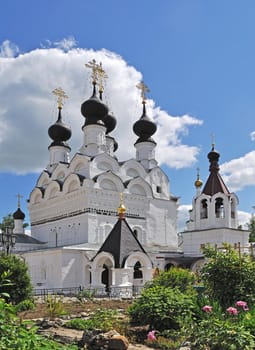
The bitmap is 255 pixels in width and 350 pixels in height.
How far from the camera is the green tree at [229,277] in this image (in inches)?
359

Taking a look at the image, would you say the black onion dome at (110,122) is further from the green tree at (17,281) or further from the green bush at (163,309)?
the green bush at (163,309)

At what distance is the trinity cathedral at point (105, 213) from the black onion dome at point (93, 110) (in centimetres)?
7

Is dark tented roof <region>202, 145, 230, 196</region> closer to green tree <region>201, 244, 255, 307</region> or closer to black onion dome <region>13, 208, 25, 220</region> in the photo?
black onion dome <region>13, 208, 25, 220</region>

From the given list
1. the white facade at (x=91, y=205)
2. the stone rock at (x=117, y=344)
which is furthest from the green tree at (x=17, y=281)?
the white facade at (x=91, y=205)

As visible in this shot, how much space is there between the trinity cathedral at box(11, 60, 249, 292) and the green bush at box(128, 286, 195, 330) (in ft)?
40.6

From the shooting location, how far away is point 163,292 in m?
9.21

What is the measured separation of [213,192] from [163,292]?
63.7 ft

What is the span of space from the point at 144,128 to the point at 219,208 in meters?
9.42

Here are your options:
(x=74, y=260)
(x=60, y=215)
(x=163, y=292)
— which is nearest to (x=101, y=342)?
(x=163, y=292)

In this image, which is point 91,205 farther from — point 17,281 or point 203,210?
point 17,281

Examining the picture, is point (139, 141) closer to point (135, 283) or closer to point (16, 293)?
point (135, 283)

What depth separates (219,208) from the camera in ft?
92.2

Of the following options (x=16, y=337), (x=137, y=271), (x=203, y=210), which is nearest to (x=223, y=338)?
(x=16, y=337)

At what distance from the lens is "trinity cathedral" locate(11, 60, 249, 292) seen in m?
24.5
